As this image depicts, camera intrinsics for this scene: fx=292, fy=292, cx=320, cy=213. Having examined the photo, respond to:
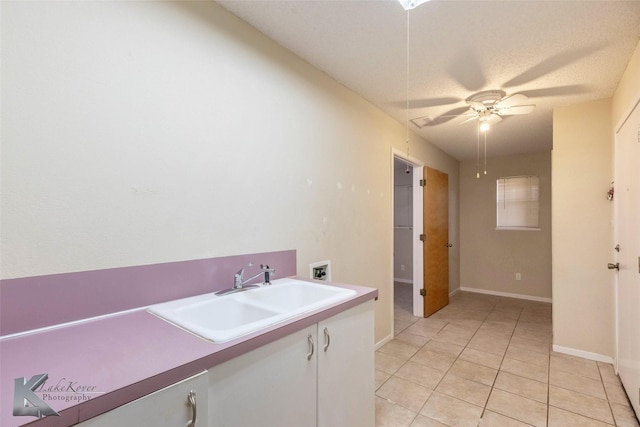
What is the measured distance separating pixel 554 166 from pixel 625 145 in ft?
2.44

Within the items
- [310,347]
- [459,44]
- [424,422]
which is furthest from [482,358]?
[459,44]

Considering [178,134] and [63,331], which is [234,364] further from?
[178,134]

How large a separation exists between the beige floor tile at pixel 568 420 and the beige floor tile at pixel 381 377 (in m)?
1.02

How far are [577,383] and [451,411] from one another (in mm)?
1163

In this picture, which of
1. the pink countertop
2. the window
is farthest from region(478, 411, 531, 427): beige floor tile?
the window

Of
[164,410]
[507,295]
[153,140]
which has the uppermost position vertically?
[153,140]

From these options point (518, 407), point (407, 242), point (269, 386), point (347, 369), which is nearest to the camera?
point (269, 386)

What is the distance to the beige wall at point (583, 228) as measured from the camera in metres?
2.56

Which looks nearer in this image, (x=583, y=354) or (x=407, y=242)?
(x=583, y=354)

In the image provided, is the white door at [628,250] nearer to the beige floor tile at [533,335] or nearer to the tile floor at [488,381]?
the tile floor at [488,381]

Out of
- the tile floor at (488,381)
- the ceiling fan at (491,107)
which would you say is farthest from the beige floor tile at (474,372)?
the ceiling fan at (491,107)

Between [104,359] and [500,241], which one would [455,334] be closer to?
[500,241]

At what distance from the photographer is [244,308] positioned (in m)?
1.38

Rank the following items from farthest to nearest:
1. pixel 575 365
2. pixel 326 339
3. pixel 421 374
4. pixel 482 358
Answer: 1. pixel 482 358
2. pixel 575 365
3. pixel 421 374
4. pixel 326 339
